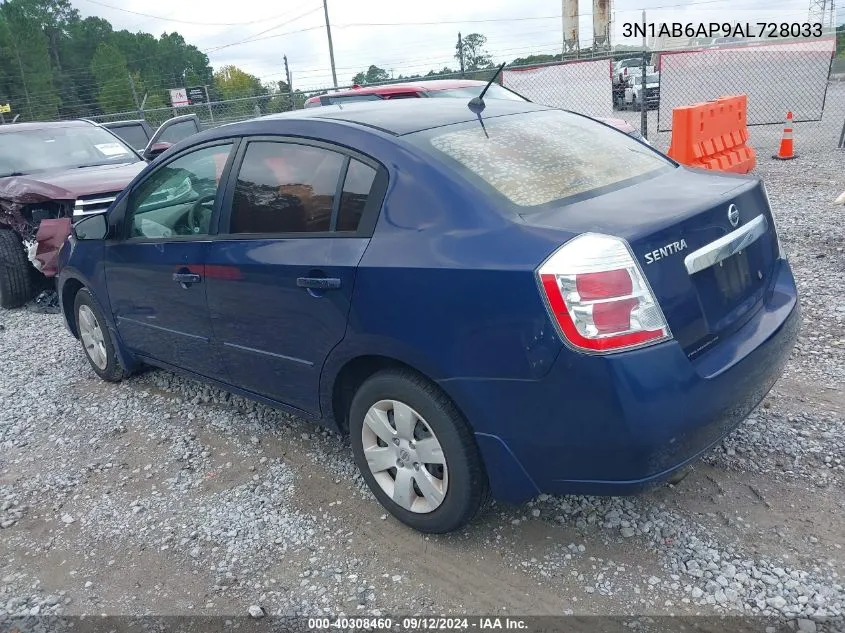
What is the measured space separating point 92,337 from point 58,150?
394 centimetres

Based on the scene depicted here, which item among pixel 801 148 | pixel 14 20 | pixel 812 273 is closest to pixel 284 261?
pixel 812 273

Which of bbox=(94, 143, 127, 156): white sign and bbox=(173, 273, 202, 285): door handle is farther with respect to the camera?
bbox=(94, 143, 127, 156): white sign

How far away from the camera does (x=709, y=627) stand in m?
2.38

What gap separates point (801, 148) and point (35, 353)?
12.3 metres

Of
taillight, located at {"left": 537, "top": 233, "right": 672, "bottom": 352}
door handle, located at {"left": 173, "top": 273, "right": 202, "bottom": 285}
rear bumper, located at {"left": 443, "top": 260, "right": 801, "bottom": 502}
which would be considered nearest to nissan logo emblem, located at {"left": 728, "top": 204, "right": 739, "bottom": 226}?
rear bumper, located at {"left": 443, "top": 260, "right": 801, "bottom": 502}

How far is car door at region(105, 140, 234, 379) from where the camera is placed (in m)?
3.67

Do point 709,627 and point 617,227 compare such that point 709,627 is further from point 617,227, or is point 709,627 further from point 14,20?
point 14,20

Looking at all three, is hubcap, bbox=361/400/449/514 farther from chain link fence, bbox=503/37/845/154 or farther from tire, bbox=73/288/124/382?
chain link fence, bbox=503/37/845/154

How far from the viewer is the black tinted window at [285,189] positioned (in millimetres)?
3070

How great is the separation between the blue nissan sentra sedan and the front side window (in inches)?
1.0

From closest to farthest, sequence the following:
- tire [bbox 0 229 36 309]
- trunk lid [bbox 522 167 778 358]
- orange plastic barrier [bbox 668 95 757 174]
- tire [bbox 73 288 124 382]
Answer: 1. trunk lid [bbox 522 167 778 358]
2. tire [bbox 73 288 124 382]
3. tire [bbox 0 229 36 309]
4. orange plastic barrier [bbox 668 95 757 174]

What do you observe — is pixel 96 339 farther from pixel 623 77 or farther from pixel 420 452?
pixel 623 77

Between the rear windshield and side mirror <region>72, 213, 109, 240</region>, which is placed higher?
the rear windshield

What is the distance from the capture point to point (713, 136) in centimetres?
930
